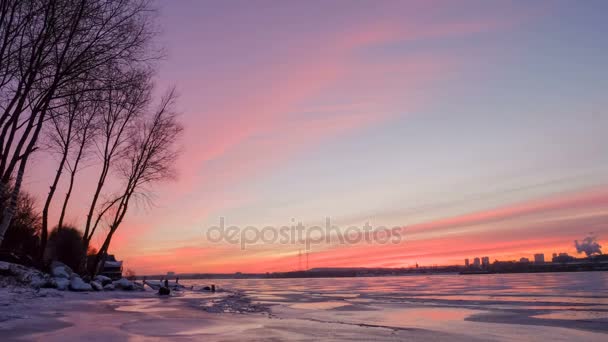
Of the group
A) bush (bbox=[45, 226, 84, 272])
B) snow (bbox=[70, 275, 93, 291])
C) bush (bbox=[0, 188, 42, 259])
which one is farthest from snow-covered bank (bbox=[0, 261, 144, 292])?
bush (bbox=[45, 226, 84, 272])

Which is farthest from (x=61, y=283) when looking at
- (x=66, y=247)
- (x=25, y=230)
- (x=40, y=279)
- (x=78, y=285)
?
(x=66, y=247)

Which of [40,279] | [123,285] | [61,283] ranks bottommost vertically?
[123,285]

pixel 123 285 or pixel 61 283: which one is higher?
pixel 61 283

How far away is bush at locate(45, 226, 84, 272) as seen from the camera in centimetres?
4028

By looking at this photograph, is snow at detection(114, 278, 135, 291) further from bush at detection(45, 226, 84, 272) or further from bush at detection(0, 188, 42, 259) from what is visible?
bush at detection(45, 226, 84, 272)

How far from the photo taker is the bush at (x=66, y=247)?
1586 inches

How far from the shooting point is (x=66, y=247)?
4178 centimetres

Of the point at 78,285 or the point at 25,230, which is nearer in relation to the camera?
the point at 78,285

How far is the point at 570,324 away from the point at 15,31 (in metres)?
18.4

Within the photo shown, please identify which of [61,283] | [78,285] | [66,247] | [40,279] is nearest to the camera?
[40,279]

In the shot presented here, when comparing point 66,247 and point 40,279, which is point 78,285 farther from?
point 66,247

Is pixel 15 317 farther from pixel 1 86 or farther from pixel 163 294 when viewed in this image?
pixel 163 294

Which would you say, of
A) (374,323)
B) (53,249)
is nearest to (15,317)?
(374,323)

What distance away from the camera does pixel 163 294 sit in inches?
1212
